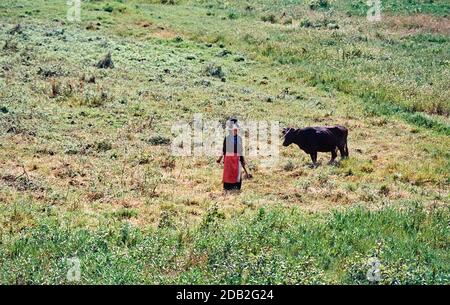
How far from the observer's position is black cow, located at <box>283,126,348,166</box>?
16953 millimetres

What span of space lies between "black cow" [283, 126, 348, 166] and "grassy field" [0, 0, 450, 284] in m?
0.50

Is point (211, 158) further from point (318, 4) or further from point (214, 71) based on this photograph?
point (318, 4)

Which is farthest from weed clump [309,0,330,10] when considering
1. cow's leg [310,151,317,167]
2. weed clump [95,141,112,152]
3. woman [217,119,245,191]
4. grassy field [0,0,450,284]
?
woman [217,119,245,191]

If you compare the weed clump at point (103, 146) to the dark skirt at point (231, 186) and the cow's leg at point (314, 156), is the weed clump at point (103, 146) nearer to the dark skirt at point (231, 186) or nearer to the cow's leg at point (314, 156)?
the dark skirt at point (231, 186)

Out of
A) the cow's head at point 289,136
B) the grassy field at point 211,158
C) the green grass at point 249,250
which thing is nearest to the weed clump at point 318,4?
the grassy field at point 211,158

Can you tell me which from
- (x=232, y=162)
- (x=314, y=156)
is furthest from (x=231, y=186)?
(x=314, y=156)

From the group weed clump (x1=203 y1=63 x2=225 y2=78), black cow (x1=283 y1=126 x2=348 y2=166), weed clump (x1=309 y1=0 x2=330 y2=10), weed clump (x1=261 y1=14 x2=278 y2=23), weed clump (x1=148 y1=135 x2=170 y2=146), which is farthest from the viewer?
weed clump (x1=309 y1=0 x2=330 y2=10)

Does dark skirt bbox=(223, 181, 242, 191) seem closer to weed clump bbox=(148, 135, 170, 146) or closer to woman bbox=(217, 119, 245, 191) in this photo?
woman bbox=(217, 119, 245, 191)

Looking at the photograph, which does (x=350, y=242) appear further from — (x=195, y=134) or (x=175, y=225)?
(x=195, y=134)

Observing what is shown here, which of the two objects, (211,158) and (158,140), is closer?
(211,158)

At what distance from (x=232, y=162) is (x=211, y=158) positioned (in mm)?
2829

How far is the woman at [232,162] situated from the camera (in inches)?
587

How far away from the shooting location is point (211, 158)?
17.7 meters

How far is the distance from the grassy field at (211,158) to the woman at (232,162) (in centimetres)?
35
